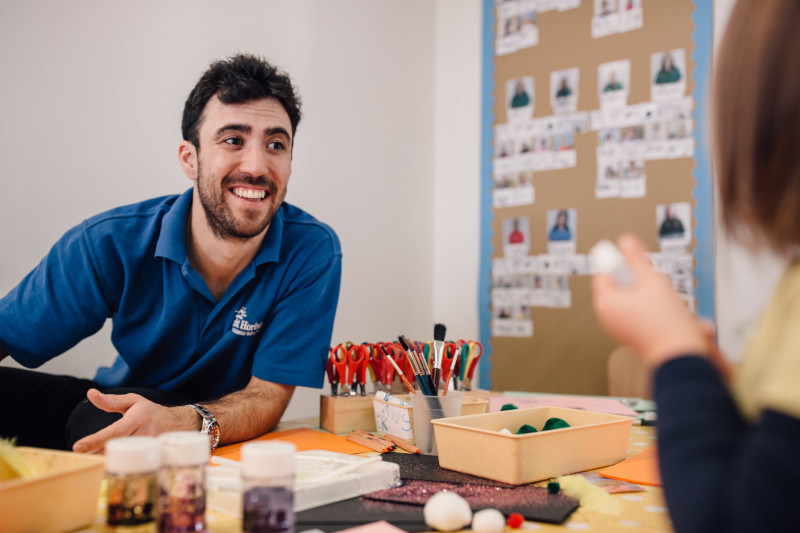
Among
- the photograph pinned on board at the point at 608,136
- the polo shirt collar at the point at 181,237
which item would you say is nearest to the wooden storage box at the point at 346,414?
the polo shirt collar at the point at 181,237

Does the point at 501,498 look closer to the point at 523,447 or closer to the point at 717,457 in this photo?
the point at 523,447

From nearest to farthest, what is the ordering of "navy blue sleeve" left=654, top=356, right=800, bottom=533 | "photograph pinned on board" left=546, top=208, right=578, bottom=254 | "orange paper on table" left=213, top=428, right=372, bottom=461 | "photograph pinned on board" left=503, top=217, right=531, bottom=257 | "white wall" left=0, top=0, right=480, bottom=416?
"navy blue sleeve" left=654, top=356, right=800, bottom=533 → "orange paper on table" left=213, top=428, right=372, bottom=461 → "white wall" left=0, top=0, right=480, bottom=416 → "photograph pinned on board" left=546, top=208, right=578, bottom=254 → "photograph pinned on board" left=503, top=217, right=531, bottom=257

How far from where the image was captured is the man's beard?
1.34 metres

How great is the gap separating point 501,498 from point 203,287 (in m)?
0.86

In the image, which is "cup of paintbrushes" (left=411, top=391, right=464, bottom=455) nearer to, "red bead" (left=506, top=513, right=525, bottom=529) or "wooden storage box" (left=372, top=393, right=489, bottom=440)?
"wooden storage box" (left=372, top=393, right=489, bottom=440)

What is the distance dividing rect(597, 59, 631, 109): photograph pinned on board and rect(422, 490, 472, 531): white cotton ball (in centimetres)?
185

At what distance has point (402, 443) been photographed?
90cm

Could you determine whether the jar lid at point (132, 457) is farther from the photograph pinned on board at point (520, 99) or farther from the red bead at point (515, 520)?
the photograph pinned on board at point (520, 99)

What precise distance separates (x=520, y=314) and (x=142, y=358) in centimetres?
140

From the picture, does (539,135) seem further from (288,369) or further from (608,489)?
(608,489)

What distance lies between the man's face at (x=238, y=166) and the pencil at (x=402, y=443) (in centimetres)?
61

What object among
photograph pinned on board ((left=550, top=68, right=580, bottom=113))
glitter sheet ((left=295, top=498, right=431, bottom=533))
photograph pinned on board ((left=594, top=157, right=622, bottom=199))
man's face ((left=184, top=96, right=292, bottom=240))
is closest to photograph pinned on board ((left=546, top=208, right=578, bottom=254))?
photograph pinned on board ((left=594, top=157, right=622, bottom=199))

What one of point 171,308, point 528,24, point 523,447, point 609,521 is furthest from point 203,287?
point 528,24

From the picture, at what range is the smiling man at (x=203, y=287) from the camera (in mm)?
1225
